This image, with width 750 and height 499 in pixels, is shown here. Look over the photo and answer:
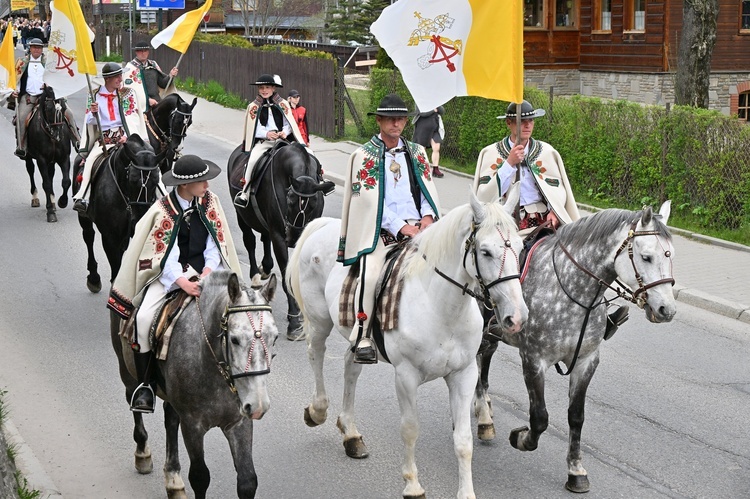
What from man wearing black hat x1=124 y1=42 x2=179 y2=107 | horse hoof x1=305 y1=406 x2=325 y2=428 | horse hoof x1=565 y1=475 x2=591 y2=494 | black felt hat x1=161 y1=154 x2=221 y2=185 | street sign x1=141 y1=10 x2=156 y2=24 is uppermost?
street sign x1=141 y1=10 x2=156 y2=24

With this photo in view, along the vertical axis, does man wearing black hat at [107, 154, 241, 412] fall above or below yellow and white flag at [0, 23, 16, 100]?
below

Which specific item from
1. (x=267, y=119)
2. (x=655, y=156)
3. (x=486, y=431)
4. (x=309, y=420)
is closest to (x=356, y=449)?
(x=309, y=420)

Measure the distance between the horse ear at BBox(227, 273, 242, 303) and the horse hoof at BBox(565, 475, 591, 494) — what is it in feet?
10.0

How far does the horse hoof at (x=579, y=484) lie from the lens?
7.54 metres

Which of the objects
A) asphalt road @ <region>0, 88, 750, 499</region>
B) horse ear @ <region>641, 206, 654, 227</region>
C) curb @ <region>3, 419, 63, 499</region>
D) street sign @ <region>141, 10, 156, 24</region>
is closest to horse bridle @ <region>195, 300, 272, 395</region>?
asphalt road @ <region>0, 88, 750, 499</region>

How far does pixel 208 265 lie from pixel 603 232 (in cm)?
289

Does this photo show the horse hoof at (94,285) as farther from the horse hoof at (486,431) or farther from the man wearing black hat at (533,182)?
the horse hoof at (486,431)

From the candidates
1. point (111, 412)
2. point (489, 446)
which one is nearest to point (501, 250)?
point (489, 446)

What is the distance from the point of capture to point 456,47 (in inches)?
314

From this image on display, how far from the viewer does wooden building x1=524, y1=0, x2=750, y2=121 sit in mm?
30172

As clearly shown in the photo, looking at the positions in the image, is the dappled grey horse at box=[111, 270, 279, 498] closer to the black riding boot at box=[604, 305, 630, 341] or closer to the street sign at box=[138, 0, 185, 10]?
the black riding boot at box=[604, 305, 630, 341]

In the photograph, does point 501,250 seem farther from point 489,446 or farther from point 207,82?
point 207,82

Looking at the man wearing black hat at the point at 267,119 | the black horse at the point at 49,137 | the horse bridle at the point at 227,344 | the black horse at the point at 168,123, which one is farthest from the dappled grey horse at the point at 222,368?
the black horse at the point at 49,137

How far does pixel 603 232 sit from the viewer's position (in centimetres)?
768
